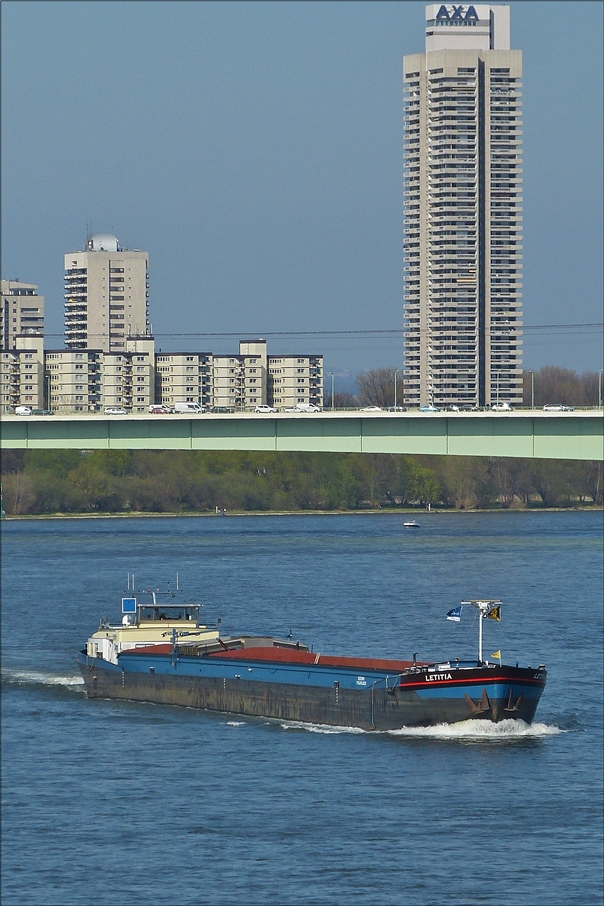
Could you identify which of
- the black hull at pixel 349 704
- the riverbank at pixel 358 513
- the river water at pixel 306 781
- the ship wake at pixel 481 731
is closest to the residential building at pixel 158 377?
the riverbank at pixel 358 513

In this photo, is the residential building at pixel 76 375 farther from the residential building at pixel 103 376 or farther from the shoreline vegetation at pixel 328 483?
the shoreline vegetation at pixel 328 483

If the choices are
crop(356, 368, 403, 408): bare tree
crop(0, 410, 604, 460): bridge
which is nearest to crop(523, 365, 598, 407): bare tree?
crop(356, 368, 403, 408): bare tree

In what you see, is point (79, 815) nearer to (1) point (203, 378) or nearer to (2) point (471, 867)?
(2) point (471, 867)

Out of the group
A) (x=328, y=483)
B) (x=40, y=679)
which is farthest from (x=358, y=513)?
(x=40, y=679)

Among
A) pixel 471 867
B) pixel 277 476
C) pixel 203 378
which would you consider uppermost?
pixel 203 378

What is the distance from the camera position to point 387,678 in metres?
48.1

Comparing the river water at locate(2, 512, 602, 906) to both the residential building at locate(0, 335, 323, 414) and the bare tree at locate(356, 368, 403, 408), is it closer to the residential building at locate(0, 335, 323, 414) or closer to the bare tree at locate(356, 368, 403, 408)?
the residential building at locate(0, 335, 323, 414)

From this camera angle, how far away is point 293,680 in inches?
1957

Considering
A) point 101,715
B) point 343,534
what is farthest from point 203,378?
point 101,715

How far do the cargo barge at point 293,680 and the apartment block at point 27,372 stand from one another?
97267mm

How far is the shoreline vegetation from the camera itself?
148m

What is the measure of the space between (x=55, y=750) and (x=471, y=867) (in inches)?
555

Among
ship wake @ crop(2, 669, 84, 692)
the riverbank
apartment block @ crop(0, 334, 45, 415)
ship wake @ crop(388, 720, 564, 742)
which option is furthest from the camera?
apartment block @ crop(0, 334, 45, 415)

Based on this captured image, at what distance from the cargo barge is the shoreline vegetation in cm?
8994
